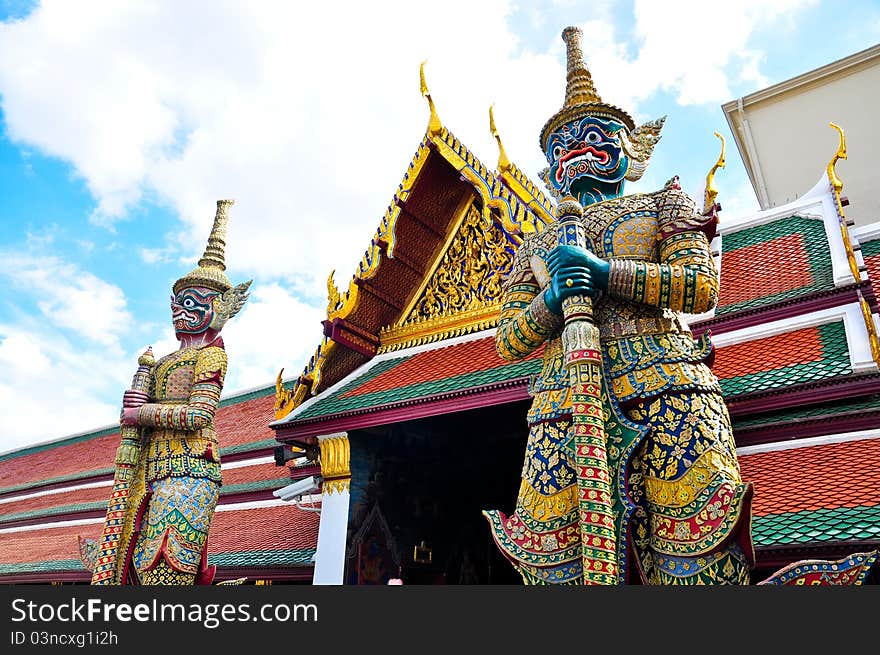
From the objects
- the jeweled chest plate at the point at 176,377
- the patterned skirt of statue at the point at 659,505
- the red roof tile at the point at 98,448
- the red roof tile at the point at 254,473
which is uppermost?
the red roof tile at the point at 98,448

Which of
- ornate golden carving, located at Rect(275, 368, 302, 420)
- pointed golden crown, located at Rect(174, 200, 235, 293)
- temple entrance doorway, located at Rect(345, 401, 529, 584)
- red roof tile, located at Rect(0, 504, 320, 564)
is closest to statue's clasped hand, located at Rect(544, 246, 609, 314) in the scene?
temple entrance doorway, located at Rect(345, 401, 529, 584)

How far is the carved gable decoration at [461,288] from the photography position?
597 centimetres

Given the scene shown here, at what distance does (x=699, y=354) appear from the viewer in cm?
331

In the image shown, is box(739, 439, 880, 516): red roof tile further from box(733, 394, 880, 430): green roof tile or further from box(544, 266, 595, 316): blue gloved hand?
box(544, 266, 595, 316): blue gloved hand

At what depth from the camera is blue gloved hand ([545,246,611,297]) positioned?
326 centimetres

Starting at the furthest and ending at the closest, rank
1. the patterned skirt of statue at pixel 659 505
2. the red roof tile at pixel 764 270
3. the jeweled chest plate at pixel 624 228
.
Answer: the red roof tile at pixel 764 270 → the jeweled chest plate at pixel 624 228 → the patterned skirt of statue at pixel 659 505

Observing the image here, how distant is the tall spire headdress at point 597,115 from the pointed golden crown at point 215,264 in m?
3.16

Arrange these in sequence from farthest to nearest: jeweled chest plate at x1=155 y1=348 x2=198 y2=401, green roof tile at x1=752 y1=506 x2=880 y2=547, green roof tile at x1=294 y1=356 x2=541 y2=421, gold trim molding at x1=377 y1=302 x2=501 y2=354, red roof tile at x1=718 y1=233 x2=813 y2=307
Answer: gold trim molding at x1=377 y1=302 x2=501 y2=354 → jeweled chest plate at x1=155 y1=348 x2=198 y2=401 → red roof tile at x1=718 y1=233 x2=813 y2=307 → green roof tile at x1=294 y1=356 x2=541 y2=421 → green roof tile at x1=752 y1=506 x2=880 y2=547

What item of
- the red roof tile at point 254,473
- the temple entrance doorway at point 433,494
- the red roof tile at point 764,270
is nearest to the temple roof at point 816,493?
the red roof tile at point 764,270

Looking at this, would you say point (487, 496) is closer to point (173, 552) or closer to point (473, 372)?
point (473, 372)

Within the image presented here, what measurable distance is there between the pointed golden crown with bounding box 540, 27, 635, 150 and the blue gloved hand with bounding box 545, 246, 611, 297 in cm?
91

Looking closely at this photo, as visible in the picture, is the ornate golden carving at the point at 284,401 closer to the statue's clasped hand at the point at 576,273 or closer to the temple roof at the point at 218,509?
the temple roof at the point at 218,509

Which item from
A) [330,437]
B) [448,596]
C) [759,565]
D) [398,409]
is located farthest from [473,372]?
[448,596]

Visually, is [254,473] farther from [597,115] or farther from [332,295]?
[597,115]
